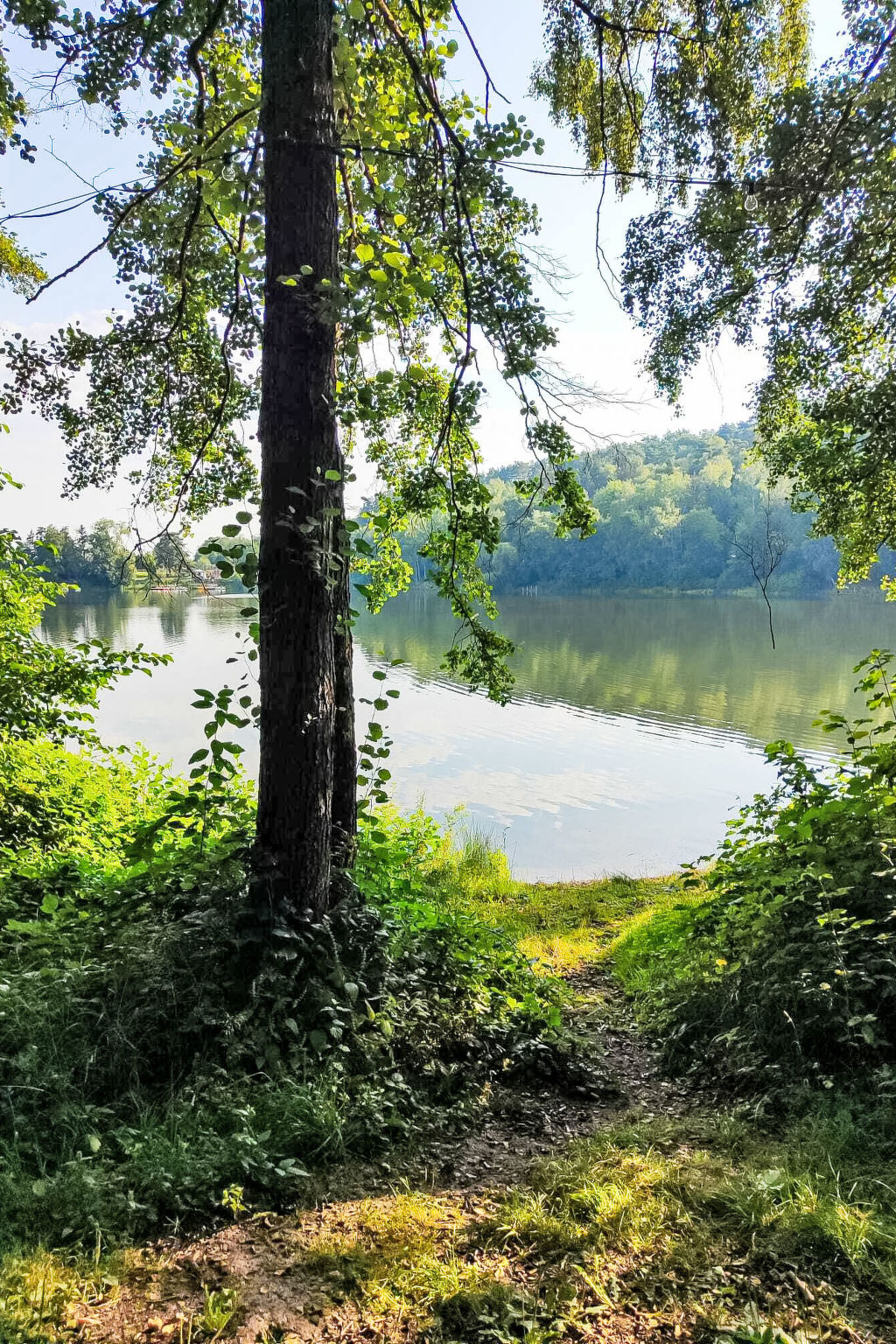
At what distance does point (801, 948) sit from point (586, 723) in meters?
16.7

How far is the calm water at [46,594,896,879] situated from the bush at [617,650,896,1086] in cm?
186

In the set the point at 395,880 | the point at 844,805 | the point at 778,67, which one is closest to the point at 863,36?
the point at 778,67

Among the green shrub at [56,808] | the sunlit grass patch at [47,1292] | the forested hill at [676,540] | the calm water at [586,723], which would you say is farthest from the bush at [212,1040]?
the forested hill at [676,540]

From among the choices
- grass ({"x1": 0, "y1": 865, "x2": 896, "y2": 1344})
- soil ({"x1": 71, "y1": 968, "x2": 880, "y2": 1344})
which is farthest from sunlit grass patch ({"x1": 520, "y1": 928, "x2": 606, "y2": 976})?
grass ({"x1": 0, "y1": 865, "x2": 896, "y2": 1344})

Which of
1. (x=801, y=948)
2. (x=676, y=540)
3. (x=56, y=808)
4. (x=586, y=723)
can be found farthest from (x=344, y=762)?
(x=676, y=540)

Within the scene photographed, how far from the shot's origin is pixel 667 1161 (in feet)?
8.16

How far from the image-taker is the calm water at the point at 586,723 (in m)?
12.5

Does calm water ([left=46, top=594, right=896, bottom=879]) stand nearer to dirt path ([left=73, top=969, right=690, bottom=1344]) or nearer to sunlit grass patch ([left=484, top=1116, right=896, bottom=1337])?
dirt path ([left=73, top=969, right=690, bottom=1344])

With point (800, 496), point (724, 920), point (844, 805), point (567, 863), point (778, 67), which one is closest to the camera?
point (844, 805)

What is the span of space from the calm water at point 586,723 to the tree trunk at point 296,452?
83 centimetres

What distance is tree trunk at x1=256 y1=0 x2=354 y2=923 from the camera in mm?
2893

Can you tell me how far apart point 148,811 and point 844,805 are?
5425 mm

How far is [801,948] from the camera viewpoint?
132 inches

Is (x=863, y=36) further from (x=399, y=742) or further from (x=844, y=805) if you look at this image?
(x=399, y=742)
